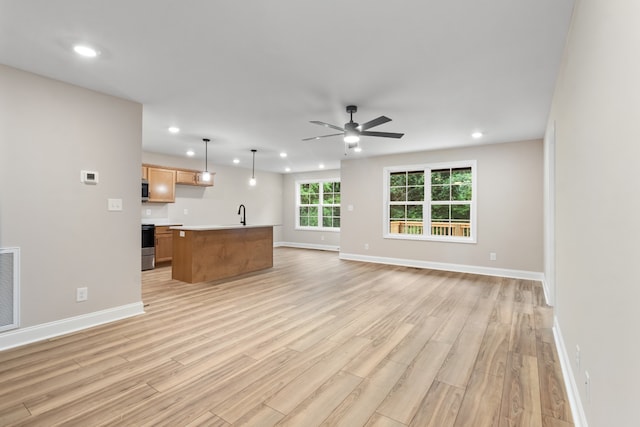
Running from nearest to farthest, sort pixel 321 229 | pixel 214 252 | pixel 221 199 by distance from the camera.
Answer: pixel 214 252 < pixel 221 199 < pixel 321 229

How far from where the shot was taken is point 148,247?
242 inches

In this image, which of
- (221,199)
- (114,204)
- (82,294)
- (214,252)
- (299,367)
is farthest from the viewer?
(221,199)

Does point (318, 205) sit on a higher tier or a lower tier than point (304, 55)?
lower

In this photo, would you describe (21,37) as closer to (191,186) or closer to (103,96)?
(103,96)

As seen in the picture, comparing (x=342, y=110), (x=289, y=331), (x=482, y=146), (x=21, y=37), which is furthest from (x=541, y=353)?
(x=21, y=37)

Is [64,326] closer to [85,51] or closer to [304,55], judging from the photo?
[85,51]

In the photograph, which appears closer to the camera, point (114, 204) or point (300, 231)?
point (114, 204)

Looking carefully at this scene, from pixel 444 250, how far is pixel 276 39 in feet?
17.2

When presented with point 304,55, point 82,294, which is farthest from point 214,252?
point 304,55

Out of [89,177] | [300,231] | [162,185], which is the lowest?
[300,231]

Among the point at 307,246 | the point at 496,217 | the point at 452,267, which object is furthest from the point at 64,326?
the point at 307,246

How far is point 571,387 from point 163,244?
674 centimetres

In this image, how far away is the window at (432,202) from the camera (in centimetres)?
607

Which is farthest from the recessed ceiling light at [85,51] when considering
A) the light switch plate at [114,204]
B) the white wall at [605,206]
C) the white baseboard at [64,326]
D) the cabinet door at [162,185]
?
the cabinet door at [162,185]
